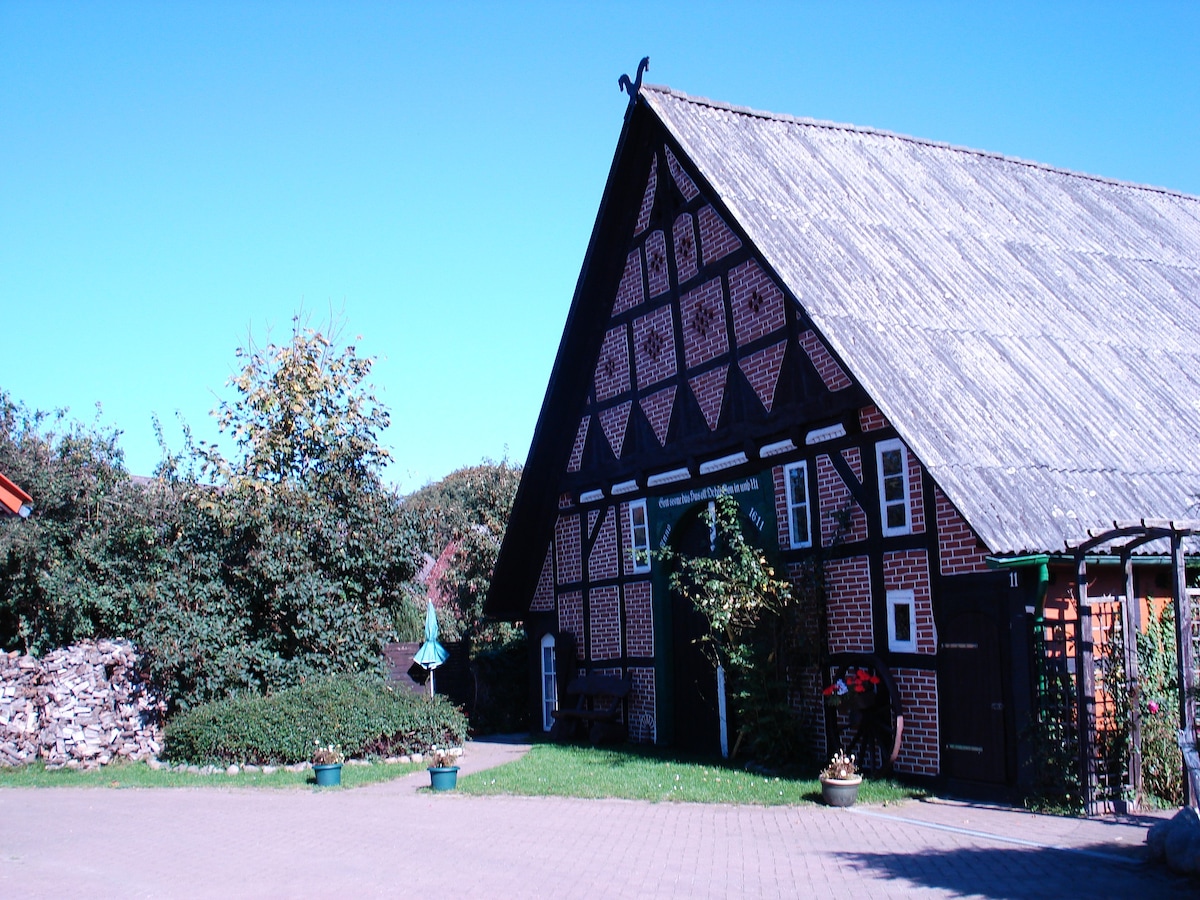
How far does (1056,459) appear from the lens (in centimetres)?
1195

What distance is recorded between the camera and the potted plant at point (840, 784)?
11.1m

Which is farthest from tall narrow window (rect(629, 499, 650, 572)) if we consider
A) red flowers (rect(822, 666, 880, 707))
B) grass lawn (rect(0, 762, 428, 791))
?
red flowers (rect(822, 666, 880, 707))

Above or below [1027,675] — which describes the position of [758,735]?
below

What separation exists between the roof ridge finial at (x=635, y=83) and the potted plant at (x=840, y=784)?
10.7 m

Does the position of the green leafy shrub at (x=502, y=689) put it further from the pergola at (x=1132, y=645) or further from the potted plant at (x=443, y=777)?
the pergola at (x=1132, y=645)

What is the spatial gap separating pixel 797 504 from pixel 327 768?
6781 mm

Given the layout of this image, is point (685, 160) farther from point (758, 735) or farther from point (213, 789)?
point (213, 789)

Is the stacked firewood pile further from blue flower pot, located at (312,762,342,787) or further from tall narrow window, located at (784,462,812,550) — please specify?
tall narrow window, located at (784,462,812,550)

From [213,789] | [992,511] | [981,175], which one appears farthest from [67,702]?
[981,175]

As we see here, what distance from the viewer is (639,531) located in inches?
699

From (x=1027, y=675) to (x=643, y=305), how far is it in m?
8.81

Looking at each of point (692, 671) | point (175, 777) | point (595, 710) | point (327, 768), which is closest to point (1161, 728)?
point (692, 671)

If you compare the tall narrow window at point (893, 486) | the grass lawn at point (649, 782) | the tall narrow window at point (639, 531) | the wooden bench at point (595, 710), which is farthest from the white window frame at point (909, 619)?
the wooden bench at point (595, 710)

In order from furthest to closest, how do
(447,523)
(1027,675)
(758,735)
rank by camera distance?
(447,523) < (758,735) < (1027,675)
